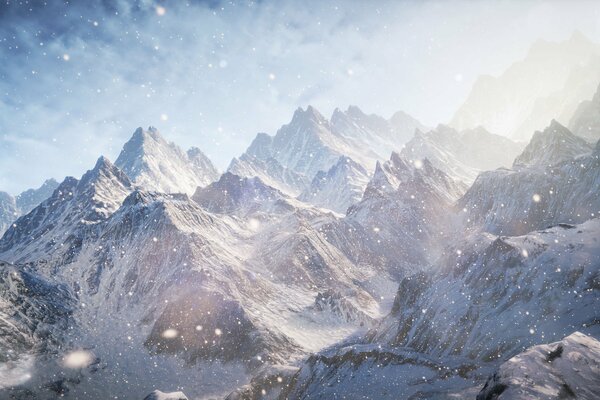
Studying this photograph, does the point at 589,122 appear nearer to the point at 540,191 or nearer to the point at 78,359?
the point at 540,191

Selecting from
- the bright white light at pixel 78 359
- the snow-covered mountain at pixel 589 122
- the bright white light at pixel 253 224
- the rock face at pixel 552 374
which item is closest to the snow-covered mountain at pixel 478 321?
the rock face at pixel 552 374

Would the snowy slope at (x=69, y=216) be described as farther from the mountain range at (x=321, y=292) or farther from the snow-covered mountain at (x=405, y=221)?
the snow-covered mountain at (x=405, y=221)

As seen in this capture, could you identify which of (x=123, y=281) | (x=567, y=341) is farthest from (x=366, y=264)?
(x=567, y=341)

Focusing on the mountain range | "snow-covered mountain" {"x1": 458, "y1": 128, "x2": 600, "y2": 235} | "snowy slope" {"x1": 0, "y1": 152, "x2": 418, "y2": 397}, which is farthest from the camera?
"snow-covered mountain" {"x1": 458, "y1": 128, "x2": 600, "y2": 235}

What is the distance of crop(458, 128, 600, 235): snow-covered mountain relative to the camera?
3681 inches

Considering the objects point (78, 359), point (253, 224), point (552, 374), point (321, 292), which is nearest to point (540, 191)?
point (321, 292)

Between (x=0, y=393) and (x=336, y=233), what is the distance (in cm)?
11920

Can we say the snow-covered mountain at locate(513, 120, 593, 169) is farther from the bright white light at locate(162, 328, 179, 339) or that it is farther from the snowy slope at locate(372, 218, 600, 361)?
the bright white light at locate(162, 328, 179, 339)

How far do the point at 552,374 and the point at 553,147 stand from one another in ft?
443

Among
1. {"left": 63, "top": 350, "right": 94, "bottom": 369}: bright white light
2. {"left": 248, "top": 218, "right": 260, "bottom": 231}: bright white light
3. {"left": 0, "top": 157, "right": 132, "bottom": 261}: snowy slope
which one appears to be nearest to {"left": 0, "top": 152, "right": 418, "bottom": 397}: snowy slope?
{"left": 0, "top": 157, "right": 132, "bottom": 261}: snowy slope

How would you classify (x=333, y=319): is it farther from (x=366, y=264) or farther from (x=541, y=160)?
(x=541, y=160)

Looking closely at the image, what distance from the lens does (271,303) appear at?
10800cm

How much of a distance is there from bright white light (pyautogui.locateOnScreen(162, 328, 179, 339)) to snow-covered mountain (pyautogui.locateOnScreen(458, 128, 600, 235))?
100213 mm

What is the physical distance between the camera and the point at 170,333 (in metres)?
91.9
